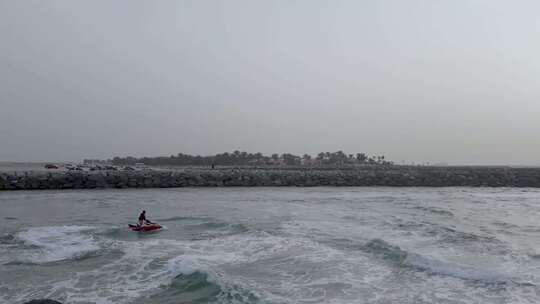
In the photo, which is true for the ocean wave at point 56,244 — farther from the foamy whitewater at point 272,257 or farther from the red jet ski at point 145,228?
the red jet ski at point 145,228

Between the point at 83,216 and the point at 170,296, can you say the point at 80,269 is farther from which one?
the point at 83,216

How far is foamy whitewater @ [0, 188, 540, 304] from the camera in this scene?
8914 millimetres

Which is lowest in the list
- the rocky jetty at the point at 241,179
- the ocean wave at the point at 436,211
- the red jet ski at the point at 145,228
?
the red jet ski at the point at 145,228

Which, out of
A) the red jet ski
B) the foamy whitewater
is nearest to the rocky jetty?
the foamy whitewater

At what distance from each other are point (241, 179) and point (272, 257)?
32685 millimetres

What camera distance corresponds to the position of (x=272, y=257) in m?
12.2

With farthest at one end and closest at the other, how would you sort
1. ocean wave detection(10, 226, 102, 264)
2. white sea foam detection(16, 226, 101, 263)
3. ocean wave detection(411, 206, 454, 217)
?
ocean wave detection(411, 206, 454, 217)
white sea foam detection(16, 226, 101, 263)
ocean wave detection(10, 226, 102, 264)

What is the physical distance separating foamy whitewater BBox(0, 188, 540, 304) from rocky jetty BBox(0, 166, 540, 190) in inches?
688

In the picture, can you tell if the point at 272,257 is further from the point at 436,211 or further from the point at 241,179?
the point at 241,179

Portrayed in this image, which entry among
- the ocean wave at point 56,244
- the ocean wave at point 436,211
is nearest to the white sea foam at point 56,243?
the ocean wave at point 56,244

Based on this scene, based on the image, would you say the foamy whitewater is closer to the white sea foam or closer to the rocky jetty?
the white sea foam

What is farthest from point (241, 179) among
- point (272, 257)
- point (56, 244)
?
point (272, 257)

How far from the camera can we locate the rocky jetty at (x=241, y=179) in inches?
1510

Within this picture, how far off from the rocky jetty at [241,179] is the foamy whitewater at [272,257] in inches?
688
